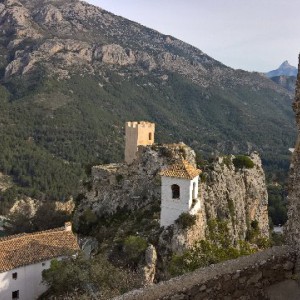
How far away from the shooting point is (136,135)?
35500 mm

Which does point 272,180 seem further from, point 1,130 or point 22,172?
point 1,130

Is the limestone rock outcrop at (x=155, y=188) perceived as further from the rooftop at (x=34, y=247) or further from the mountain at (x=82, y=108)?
the mountain at (x=82, y=108)

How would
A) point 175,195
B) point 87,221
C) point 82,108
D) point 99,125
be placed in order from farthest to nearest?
point 82,108 < point 99,125 < point 87,221 < point 175,195

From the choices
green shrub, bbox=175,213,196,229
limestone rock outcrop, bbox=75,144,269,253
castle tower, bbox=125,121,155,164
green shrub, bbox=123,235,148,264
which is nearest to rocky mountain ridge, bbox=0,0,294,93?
castle tower, bbox=125,121,155,164

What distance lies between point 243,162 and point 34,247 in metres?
18.9

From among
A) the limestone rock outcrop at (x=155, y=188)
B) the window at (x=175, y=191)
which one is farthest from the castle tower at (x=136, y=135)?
the window at (x=175, y=191)

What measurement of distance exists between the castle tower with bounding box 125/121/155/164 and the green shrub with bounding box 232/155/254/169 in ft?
25.0

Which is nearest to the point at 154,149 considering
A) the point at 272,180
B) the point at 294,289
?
the point at 294,289

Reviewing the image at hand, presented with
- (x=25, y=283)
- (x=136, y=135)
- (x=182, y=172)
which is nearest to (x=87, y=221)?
(x=25, y=283)

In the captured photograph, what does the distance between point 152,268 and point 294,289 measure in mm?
15779

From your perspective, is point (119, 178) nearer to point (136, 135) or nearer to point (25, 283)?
point (136, 135)

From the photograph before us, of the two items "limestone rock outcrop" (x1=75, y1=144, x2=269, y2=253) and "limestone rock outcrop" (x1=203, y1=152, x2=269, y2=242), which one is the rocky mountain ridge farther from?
"limestone rock outcrop" (x1=75, y1=144, x2=269, y2=253)

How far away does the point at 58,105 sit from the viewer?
144 m

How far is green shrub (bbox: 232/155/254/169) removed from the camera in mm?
37562
